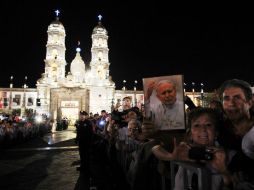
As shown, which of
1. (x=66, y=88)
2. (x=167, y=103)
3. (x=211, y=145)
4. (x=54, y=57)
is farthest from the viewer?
(x=54, y=57)

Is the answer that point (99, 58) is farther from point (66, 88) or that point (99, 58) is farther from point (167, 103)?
point (167, 103)

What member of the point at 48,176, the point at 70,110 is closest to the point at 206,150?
the point at 48,176

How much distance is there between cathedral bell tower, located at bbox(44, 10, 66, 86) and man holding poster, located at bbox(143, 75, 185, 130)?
5979cm

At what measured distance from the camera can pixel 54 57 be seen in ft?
208

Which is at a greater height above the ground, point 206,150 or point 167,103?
point 167,103

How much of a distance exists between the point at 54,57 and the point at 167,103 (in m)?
63.3

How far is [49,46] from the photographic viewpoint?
207 ft

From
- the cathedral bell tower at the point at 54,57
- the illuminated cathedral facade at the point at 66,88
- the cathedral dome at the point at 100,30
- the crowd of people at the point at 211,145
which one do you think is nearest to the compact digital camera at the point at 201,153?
the crowd of people at the point at 211,145

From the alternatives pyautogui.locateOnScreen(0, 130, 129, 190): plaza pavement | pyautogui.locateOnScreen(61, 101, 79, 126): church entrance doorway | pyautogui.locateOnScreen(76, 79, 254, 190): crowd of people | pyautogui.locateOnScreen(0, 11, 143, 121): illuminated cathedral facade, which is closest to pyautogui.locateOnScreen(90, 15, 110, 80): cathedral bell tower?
pyautogui.locateOnScreen(0, 11, 143, 121): illuminated cathedral facade

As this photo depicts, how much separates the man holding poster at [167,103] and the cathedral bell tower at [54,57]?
2354 inches

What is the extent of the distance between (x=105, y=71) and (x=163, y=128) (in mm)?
61599

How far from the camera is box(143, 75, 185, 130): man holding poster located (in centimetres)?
342

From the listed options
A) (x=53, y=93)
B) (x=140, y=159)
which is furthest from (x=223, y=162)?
(x=53, y=93)

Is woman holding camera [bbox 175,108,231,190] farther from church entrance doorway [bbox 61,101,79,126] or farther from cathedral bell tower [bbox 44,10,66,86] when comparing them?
cathedral bell tower [bbox 44,10,66,86]
